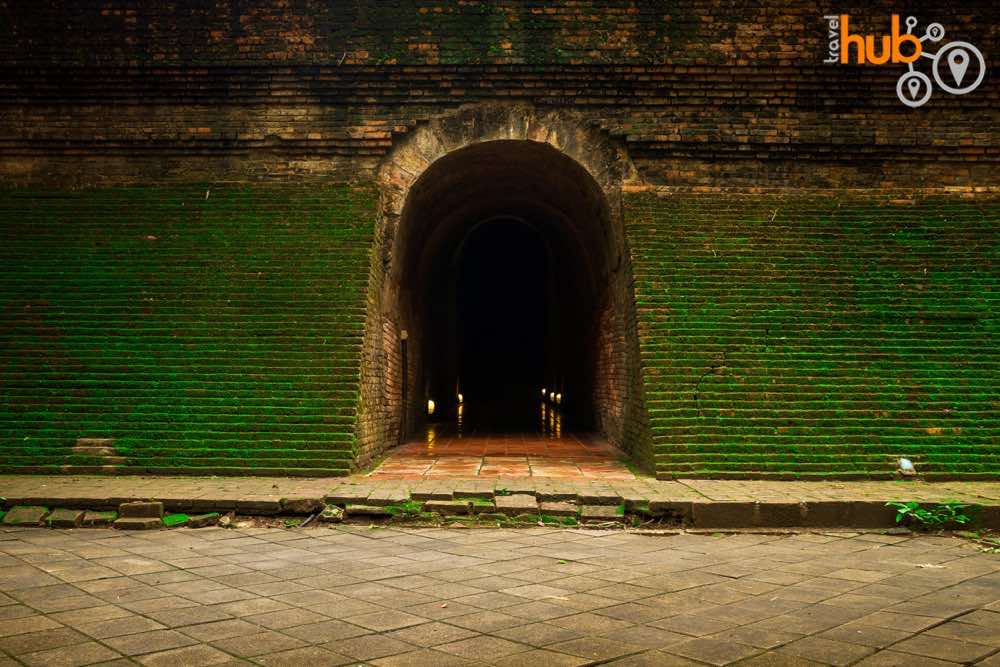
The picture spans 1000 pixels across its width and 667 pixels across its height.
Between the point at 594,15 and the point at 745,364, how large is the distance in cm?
508

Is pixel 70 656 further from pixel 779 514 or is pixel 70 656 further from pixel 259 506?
pixel 779 514

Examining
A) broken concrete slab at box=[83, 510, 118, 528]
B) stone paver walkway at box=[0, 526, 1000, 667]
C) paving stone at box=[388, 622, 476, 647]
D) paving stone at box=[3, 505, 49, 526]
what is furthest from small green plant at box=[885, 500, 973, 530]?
paving stone at box=[3, 505, 49, 526]

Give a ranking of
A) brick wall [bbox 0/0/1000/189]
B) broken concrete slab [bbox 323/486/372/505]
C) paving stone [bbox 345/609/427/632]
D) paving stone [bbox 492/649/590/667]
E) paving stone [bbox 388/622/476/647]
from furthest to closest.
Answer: brick wall [bbox 0/0/1000/189] → broken concrete slab [bbox 323/486/372/505] → paving stone [bbox 345/609/427/632] → paving stone [bbox 388/622/476/647] → paving stone [bbox 492/649/590/667]

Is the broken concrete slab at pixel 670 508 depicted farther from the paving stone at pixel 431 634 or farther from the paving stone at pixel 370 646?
the paving stone at pixel 370 646

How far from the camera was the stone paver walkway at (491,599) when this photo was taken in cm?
264

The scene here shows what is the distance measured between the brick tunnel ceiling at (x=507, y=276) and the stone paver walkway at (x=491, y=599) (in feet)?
17.9

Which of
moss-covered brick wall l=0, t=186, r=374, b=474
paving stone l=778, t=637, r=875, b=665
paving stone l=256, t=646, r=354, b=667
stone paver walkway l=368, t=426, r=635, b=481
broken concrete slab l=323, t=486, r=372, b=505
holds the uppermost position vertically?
moss-covered brick wall l=0, t=186, r=374, b=474

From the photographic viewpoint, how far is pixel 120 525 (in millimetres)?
5109

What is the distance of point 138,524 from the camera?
16.8ft

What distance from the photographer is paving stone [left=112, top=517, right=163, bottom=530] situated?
5109 millimetres

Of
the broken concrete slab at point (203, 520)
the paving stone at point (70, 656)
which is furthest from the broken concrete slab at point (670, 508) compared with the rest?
the paving stone at point (70, 656)

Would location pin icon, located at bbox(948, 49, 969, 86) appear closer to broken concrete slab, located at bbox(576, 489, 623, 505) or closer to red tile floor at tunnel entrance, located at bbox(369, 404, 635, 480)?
red tile floor at tunnel entrance, located at bbox(369, 404, 635, 480)

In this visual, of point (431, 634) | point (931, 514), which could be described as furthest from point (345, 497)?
point (931, 514)

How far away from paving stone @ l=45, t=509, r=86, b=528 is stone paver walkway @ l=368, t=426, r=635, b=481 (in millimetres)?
2491
